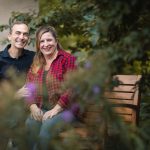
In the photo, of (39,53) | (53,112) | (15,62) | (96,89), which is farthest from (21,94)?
(15,62)

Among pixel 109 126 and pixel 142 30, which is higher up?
pixel 142 30

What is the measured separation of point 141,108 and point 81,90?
2.14 m

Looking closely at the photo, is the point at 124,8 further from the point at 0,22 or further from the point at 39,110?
the point at 0,22

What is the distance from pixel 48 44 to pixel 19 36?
1.39 feet

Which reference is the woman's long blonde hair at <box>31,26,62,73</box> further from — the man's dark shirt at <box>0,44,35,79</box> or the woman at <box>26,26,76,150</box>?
the man's dark shirt at <box>0,44,35,79</box>

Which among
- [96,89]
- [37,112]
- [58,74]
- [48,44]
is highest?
[48,44]

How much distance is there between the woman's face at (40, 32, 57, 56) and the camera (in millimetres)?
4371

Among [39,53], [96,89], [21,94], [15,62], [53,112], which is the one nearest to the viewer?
[96,89]

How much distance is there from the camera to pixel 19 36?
464cm

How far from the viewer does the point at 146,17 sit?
253 centimetres

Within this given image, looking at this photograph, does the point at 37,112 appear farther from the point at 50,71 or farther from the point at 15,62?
the point at 15,62

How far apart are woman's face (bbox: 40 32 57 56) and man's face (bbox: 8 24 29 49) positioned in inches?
13.3

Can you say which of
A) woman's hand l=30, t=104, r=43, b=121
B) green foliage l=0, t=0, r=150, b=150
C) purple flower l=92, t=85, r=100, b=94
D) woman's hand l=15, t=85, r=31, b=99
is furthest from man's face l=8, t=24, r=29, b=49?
purple flower l=92, t=85, r=100, b=94

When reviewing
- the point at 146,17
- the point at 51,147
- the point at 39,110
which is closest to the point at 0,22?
the point at 39,110
